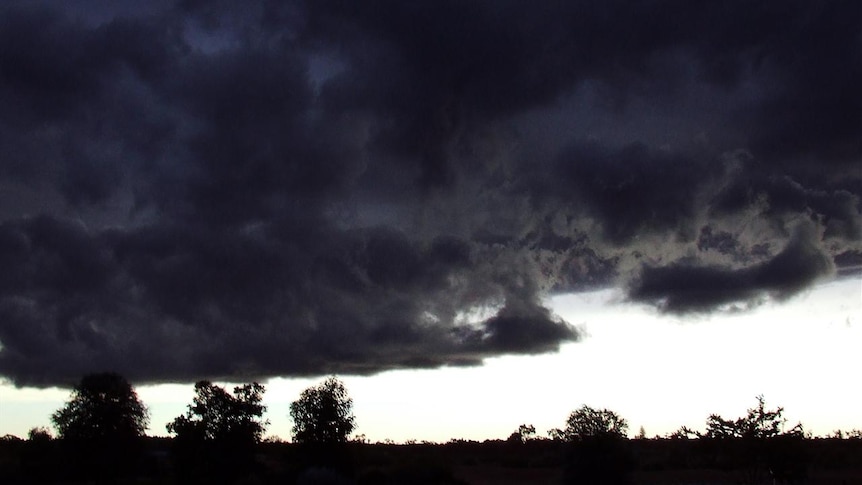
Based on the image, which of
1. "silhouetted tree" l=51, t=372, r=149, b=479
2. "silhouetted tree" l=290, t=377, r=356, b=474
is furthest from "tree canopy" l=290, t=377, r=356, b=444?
"silhouetted tree" l=51, t=372, r=149, b=479

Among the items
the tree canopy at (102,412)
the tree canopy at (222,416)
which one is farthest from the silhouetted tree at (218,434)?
the tree canopy at (102,412)

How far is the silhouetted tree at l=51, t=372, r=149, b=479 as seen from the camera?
100312 mm

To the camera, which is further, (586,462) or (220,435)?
(220,435)

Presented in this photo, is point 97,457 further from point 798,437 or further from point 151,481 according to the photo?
point 798,437

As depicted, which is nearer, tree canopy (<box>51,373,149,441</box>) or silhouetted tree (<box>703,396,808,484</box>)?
silhouetted tree (<box>703,396,808,484</box>)

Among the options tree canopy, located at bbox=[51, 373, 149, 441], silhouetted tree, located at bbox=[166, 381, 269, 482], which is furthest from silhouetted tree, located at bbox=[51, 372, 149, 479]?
silhouetted tree, located at bbox=[166, 381, 269, 482]

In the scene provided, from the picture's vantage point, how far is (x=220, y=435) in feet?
263

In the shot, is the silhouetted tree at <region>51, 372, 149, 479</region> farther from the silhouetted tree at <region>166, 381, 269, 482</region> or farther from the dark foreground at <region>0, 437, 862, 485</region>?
the silhouetted tree at <region>166, 381, 269, 482</region>

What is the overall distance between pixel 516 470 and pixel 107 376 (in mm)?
52478

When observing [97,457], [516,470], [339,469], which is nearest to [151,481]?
[97,457]

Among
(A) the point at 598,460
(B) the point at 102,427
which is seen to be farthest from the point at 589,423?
→ (B) the point at 102,427

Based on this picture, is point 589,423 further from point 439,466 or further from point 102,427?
point 102,427

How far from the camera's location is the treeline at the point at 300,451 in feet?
211

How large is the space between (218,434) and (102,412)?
32.5 m
